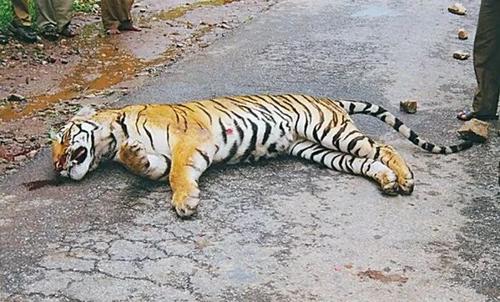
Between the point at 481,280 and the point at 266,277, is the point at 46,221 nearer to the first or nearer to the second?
the point at 266,277

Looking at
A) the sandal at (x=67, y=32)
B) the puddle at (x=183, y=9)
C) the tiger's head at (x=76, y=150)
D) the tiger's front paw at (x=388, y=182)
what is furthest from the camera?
the puddle at (x=183, y=9)

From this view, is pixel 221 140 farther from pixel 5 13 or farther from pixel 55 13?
pixel 5 13

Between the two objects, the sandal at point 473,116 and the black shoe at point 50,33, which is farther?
the black shoe at point 50,33

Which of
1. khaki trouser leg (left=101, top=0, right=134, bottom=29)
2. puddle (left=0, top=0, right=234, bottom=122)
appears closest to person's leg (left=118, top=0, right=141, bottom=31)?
khaki trouser leg (left=101, top=0, right=134, bottom=29)

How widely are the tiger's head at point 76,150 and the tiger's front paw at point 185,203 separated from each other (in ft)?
2.40

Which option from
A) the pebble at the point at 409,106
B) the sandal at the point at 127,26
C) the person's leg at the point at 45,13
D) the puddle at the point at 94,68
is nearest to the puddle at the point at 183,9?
the sandal at the point at 127,26

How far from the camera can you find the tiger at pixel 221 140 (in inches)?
191

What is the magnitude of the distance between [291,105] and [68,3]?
4.29m

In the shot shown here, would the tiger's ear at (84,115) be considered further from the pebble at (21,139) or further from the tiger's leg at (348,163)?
the tiger's leg at (348,163)

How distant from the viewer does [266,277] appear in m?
3.88

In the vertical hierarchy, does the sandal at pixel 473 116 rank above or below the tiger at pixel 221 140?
below

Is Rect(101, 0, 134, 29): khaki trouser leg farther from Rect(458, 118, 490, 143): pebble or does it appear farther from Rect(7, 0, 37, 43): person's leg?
Rect(458, 118, 490, 143): pebble

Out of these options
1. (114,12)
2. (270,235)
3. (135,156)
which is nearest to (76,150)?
(135,156)

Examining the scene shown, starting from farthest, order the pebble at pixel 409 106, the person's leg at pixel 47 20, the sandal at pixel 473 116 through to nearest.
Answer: the person's leg at pixel 47 20
the pebble at pixel 409 106
the sandal at pixel 473 116
